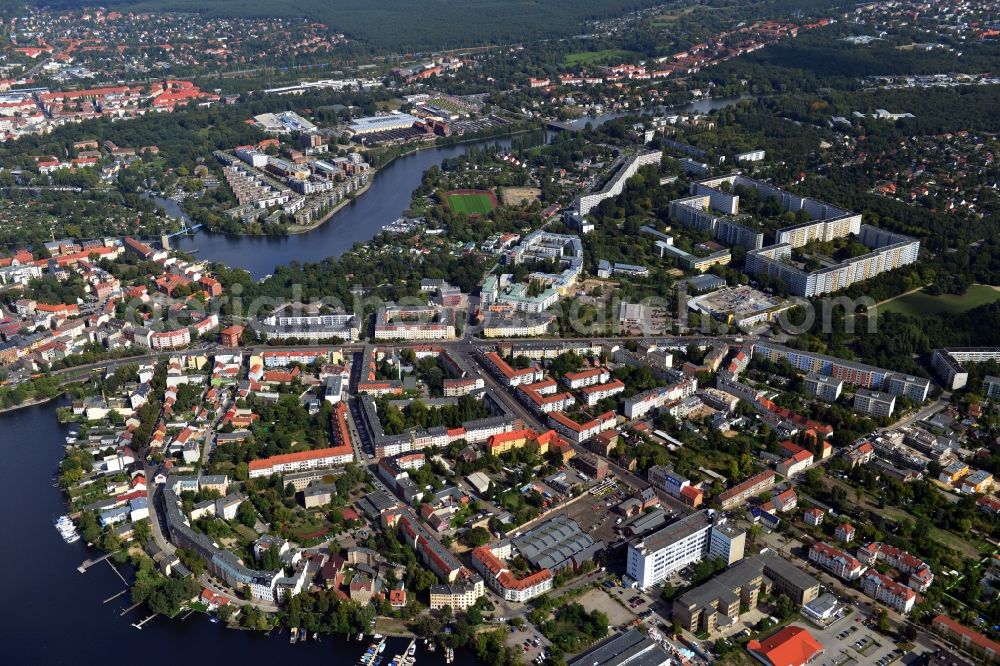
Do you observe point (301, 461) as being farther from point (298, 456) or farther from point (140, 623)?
point (140, 623)

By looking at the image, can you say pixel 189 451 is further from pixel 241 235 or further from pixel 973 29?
pixel 973 29

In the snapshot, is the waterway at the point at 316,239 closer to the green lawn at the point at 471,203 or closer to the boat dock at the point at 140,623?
the green lawn at the point at 471,203

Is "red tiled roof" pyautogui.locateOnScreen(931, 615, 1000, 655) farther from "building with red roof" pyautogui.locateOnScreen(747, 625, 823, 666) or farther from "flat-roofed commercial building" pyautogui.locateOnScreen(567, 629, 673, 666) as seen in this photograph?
"flat-roofed commercial building" pyautogui.locateOnScreen(567, 629, 673, 666)

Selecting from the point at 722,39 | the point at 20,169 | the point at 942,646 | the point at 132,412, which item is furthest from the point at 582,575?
the point at 722,39

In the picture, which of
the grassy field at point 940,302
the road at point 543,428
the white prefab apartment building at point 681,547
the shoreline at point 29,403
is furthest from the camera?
the grassy field at point 940,302

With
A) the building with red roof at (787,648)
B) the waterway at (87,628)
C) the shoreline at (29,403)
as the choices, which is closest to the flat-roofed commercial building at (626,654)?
the building with red roof at (787,648)

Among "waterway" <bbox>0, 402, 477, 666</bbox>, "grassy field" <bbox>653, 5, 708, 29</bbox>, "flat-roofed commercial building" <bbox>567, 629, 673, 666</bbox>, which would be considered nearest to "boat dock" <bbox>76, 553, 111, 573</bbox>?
"waterway" <bbox>0, 402, 477, 666</bbox>

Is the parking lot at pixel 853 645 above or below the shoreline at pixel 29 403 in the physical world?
below

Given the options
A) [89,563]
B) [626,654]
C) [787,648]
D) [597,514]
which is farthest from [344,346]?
[787,648]
